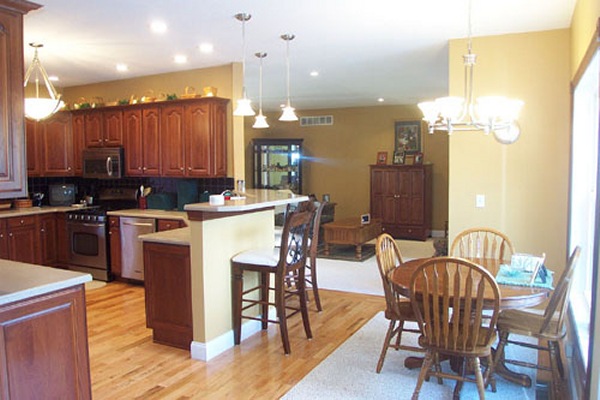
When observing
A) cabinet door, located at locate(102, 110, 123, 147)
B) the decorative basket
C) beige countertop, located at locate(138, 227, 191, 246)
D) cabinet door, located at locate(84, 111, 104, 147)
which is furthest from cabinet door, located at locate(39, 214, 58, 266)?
beige countertop, located at locate(138, 227, 191, 246)

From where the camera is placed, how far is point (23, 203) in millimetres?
6363

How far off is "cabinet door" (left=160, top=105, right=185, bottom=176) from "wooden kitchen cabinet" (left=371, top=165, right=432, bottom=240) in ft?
15.2

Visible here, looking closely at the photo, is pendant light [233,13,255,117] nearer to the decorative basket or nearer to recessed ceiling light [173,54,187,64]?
recessed ceiling light [173,54,187,64]

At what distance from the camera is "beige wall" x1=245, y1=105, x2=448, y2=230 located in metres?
9.67

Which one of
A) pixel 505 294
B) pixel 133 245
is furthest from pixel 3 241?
pixel 505 294

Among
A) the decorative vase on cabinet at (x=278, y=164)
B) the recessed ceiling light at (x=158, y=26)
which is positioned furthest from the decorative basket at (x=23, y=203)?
the decorative vase on cabinet at (x=278, y=164)

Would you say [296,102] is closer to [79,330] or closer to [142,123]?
[142,123]

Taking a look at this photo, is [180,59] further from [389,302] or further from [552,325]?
[552,325]

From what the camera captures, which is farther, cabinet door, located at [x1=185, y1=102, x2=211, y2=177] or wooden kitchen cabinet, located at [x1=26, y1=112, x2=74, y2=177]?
wooden kitchen cabinet, located at [x1=26, y1=112, x2=74, y2=177]

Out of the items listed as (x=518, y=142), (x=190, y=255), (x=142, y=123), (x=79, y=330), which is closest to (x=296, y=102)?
(x=142, y=123)

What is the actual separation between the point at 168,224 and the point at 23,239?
75.8 inches

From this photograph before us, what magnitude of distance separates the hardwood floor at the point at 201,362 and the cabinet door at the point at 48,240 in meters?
1.73

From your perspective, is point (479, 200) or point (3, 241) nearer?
point (479, 200)

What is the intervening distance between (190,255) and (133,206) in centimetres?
329
